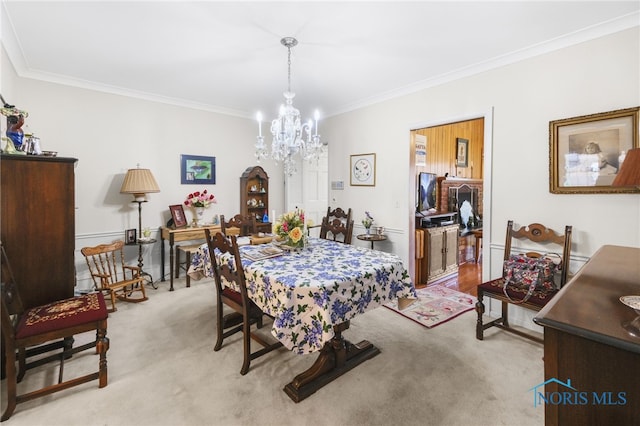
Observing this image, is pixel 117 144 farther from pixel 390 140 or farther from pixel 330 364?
pixel 330 364

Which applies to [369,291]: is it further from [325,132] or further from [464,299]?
[325,132]

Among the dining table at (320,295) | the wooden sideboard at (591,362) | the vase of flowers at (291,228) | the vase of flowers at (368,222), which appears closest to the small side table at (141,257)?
the dining table at (320,295)

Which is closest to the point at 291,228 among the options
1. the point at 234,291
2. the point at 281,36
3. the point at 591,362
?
the point at 234,291

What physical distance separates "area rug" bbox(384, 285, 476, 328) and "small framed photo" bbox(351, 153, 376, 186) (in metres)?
1.67

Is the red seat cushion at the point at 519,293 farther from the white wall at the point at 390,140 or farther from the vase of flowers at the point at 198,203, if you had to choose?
the vase of flowers at the point at 198,203

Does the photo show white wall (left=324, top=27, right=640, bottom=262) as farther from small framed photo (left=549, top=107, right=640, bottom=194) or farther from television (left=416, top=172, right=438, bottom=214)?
television (left=416, top=172, right=438, bottom=214)

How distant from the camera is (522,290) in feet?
8.04

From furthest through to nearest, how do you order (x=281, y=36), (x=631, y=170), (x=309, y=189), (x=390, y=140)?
(x=309, y=189), (x=390, y=140), (x=281, y=36), (x=631, y=170)

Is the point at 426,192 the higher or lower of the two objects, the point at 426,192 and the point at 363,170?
the lower

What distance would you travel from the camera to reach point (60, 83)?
3.40m

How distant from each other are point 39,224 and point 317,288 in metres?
2.11

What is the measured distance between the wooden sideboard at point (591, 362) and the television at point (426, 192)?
3376mm

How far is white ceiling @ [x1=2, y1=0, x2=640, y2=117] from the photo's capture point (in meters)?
2.13

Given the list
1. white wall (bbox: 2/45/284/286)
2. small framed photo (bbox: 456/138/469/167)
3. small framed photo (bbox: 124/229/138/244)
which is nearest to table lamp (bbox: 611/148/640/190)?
small framed photo (bbox: 456/138/469/167)
